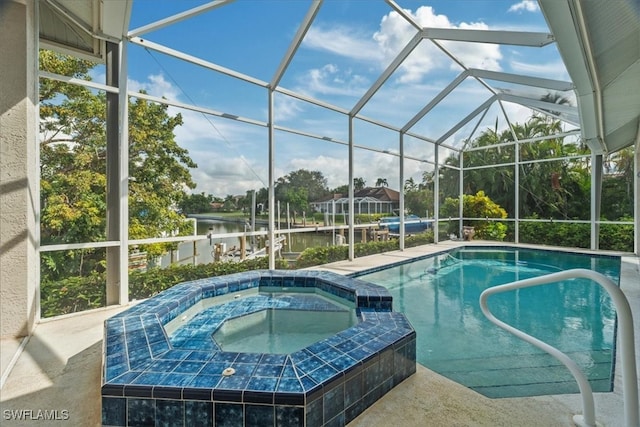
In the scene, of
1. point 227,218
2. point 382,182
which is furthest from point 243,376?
point 382,182

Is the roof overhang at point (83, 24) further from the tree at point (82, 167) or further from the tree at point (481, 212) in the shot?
the tree at point (481, 212)

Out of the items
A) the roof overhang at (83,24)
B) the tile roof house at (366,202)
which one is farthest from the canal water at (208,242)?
the roof overhang at (83,24)

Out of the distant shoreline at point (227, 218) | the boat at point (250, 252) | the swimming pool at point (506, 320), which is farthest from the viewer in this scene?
the boat at point (250, 252)

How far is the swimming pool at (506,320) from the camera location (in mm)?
2912

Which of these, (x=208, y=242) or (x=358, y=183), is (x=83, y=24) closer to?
(x=208, y=242)

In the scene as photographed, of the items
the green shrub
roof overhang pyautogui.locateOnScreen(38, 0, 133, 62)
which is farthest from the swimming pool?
roof overhang pyautogui.locateOnScreen(38, 0, 133, 62)

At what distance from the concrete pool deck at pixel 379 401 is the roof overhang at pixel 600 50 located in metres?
3.03

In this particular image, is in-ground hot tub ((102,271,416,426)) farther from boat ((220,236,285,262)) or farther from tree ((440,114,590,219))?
tree ((440,114,590,219))

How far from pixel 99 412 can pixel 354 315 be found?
2.70 meters

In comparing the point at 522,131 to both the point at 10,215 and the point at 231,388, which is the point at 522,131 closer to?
the point at 231,388

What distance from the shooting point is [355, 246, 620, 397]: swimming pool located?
291cm

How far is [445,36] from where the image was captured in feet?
19.4

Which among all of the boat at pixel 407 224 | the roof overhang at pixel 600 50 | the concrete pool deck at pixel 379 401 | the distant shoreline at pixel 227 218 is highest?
the roof overhang at pixel 600 50

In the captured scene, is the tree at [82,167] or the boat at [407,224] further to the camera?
the boat at [407,224]
